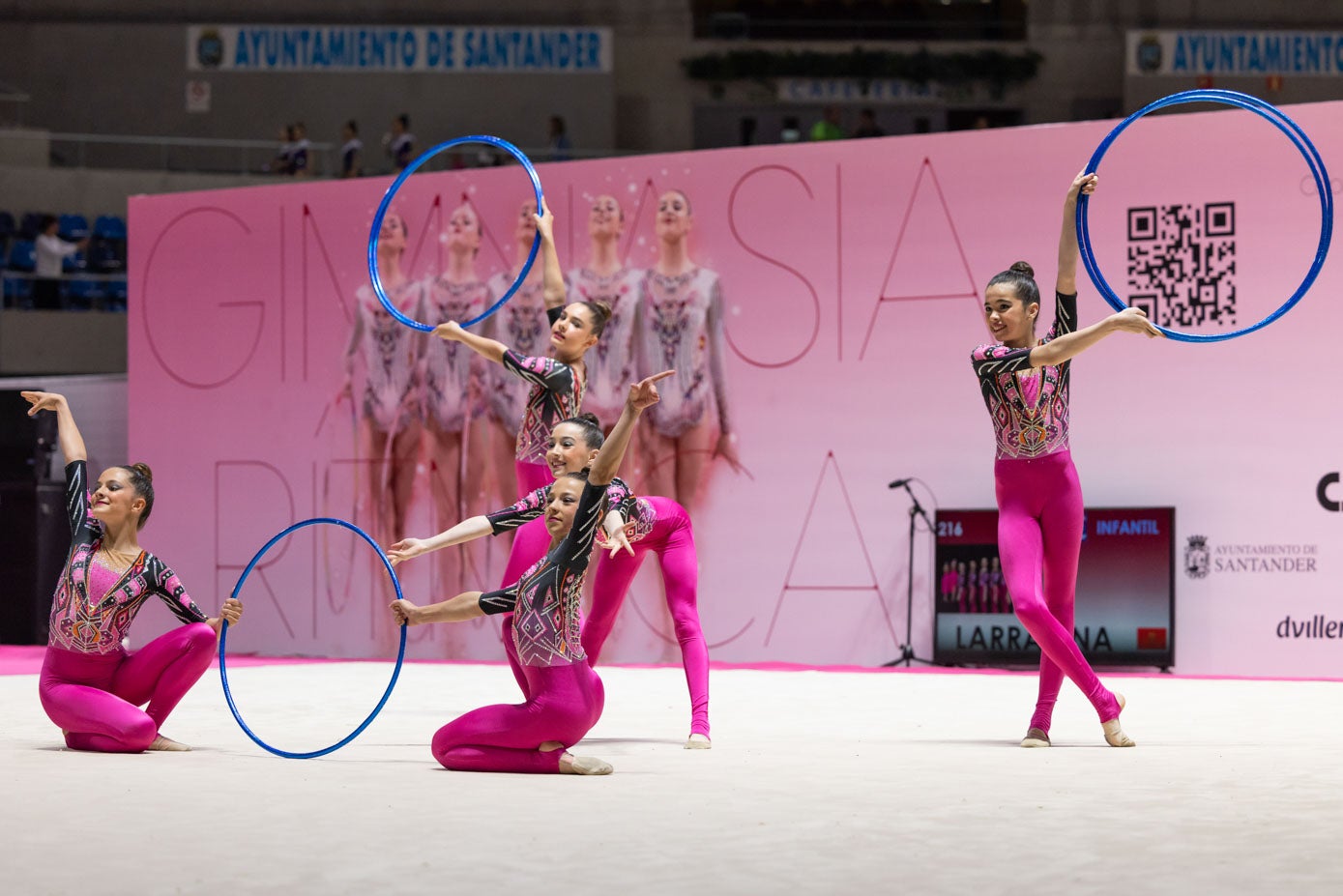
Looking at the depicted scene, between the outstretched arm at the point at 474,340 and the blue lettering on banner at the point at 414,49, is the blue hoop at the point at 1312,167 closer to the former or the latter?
the outstretched arm at the point at 474,340

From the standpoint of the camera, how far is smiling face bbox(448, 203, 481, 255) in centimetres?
952

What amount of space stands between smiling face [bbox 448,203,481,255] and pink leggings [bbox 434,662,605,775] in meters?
5.46

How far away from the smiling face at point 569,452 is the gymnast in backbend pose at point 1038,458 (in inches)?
50.6

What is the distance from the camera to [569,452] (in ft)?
14.8

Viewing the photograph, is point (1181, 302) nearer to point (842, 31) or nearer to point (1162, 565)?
point (1162, 565)

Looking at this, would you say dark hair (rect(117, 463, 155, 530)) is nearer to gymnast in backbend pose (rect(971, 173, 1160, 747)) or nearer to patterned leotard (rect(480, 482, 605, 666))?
patterned leotard (rect(480, 482, 605, 666))

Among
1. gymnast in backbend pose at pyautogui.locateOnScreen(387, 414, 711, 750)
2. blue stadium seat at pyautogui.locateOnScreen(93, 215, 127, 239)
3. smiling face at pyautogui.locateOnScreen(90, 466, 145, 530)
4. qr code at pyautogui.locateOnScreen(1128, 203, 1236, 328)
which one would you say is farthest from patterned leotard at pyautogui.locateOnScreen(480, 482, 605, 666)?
blue stadium seat at pyautogui.locateOnScreen(93, 215, 127, 239)

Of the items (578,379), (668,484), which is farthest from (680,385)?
(578,379)

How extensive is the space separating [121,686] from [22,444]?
216 inches

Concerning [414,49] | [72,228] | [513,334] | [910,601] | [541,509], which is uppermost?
[414,49]

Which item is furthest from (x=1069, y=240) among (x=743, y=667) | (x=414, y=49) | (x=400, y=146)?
(x=414, y=49)

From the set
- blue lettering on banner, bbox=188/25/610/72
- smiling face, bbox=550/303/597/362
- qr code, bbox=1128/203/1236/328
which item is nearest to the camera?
smiling face, bbox=550/303/597/362

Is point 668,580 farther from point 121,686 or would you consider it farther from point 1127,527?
point 1127,527

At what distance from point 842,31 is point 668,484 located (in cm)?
950
